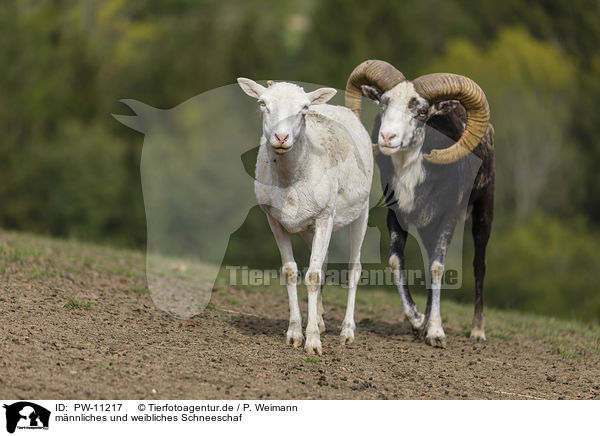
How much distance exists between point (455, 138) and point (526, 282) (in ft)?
94.4

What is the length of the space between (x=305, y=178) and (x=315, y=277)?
1.11 metres

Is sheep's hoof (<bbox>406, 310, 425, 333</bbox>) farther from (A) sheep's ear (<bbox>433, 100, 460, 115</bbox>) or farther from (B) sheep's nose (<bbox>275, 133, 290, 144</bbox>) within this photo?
(B) sheep's nose (<bbox>275, 133, 290, 144</bbox>)

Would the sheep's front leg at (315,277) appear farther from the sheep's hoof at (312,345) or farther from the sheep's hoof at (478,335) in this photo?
the sheep's hoof at (478,335)

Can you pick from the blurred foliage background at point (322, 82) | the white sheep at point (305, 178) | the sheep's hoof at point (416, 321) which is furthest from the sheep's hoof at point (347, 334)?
the blurred foliage background at point (322, 82)

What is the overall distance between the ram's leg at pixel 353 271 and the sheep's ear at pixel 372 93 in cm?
146

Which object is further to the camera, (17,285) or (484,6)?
(484,6)

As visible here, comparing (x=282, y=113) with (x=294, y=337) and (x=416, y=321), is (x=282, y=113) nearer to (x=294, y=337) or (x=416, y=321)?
(x=294, y=337)

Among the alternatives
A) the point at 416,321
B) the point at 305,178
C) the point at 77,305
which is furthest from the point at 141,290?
the point at 416,321

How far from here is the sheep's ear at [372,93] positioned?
10.5 m

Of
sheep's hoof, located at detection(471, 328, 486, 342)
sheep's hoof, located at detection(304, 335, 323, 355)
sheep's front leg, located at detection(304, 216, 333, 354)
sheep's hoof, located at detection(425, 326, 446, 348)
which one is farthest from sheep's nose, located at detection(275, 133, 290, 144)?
sheep's hoof, located at detection(471, 328, 486, 342)

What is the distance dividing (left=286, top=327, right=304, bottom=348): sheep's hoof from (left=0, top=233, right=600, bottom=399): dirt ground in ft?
0.59

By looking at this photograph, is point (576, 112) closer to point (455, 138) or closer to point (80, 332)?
point (455, 138)

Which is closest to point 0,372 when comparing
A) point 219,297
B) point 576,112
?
point 219,297

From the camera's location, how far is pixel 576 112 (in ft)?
166
